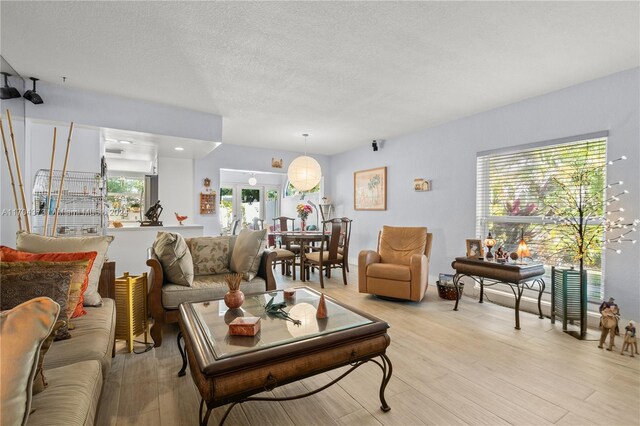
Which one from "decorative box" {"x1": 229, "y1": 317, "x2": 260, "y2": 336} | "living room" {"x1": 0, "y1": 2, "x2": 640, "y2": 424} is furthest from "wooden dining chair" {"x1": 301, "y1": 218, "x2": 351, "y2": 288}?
"decorative box" {"x1": 229, "y1": 317, "x2": 260, "y2": 336}

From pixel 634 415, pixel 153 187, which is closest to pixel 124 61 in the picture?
pixel 153 187

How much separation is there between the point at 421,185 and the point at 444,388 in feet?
11.2

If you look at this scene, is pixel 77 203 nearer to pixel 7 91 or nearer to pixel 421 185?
pixel 7 91

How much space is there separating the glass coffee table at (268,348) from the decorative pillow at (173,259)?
29.9 inches

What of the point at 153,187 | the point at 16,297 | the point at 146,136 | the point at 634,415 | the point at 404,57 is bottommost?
the point at 634,415

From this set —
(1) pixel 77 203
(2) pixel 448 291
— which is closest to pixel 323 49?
(2) pixel 448 291

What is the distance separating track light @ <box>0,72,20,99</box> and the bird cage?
2.78ft

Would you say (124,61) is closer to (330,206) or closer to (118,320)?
(118,320)

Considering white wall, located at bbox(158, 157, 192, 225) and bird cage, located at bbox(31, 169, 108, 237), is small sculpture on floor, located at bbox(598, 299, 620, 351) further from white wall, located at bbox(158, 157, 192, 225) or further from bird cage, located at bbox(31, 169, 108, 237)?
white wall, located at bbox(158, 157, 192, 225)

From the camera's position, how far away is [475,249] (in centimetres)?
360

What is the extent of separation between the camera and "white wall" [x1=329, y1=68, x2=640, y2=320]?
281 centimetres

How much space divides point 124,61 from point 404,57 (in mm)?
2489

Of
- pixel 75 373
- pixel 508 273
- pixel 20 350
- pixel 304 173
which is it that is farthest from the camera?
pixel 304 173

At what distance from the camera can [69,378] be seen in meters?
1.22
